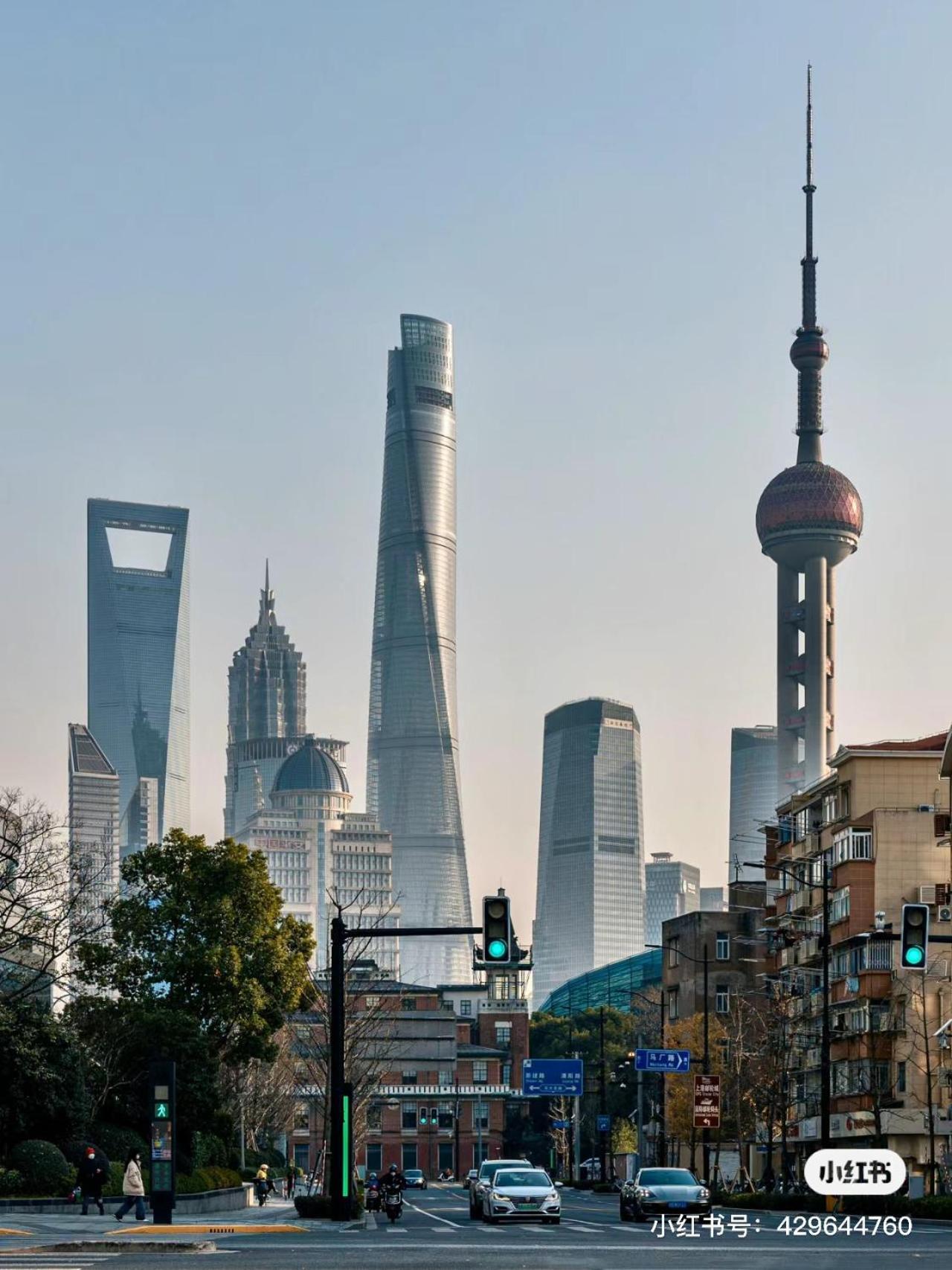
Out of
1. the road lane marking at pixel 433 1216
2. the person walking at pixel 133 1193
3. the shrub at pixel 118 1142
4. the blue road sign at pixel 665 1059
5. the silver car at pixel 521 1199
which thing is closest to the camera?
the person walking at pixel 133 1193

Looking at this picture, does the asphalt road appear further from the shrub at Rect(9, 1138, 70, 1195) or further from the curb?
the shrub at Rect(9, 1138, 70, 1195)

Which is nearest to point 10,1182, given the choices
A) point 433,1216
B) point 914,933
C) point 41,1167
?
point 41,1167

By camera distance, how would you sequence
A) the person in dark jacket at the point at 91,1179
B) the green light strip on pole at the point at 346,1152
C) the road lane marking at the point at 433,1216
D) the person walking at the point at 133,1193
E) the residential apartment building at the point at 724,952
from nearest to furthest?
the green light strip on pole at the point at 346,1152 < the person walking at the point at 133,1193 < the person in dark jacket at the point at 91,1179 < the road lane marking at the point at 433,1216 < the residential apartment building at the point at 724,952

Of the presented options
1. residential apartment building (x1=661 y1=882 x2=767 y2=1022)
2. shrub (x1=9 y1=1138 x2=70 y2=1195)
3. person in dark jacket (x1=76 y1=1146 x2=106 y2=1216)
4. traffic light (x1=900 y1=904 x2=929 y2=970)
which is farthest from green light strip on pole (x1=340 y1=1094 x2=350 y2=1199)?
residential apartment building (x1=661 y1=882 x2=767 y2=1022)

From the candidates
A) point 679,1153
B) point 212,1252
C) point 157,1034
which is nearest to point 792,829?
point 679,1153

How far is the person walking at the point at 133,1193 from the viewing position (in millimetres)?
52125

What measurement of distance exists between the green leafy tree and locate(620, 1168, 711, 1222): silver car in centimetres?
2789

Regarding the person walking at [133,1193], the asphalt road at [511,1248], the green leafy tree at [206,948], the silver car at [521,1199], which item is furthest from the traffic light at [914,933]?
the green leafy tree at [206,948]

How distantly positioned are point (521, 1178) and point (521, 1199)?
160 cm

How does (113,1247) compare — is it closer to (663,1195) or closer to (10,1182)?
(663,1195)

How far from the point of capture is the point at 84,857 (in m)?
66.6

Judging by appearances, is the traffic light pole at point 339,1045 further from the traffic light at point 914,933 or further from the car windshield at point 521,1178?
the traffic light at point 914,933

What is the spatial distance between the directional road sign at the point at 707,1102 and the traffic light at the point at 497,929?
39.2 metres

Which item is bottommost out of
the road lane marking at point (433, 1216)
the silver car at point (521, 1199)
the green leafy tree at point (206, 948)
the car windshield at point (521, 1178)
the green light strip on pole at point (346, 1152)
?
the road lane marking at point (433, 1216)
